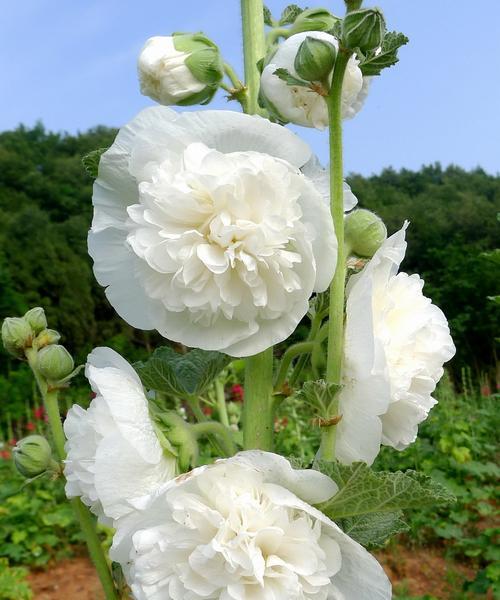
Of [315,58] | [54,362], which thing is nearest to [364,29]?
[315,58]

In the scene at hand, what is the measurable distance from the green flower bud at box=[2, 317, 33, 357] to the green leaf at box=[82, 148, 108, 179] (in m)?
0.24

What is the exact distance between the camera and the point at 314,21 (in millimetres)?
893

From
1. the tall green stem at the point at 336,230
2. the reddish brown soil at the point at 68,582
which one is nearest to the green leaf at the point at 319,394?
the tall green stem at the point at 336,230

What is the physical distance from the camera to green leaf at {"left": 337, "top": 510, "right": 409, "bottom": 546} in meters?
0.78

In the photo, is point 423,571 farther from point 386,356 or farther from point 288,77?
point 288,77

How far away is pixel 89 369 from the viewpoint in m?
0.78

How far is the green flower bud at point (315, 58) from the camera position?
28.0 inches

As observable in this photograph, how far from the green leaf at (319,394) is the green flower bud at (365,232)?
0.18 m

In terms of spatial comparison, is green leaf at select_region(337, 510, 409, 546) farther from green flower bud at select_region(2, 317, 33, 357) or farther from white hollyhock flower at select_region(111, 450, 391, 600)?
green flower bud at select_region(2, 317, 33, 357)

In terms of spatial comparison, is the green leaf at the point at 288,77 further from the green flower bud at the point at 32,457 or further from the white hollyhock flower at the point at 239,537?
the green flower bud at the point at 32,457

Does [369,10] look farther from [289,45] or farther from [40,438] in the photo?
[40,438]

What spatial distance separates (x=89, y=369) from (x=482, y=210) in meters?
21.2

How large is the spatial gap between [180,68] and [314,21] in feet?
0.57

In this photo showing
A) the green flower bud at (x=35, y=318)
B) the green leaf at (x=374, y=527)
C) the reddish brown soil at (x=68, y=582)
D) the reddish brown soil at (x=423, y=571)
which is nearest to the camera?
the green leaf at (x=374, y=527)
